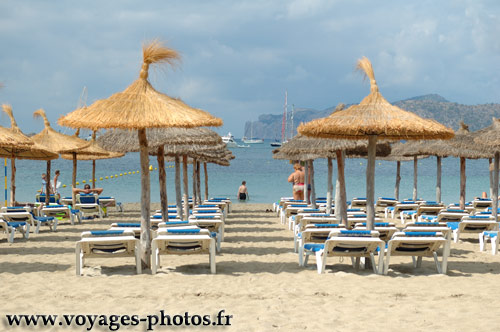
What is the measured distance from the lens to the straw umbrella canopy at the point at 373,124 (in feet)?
22.4

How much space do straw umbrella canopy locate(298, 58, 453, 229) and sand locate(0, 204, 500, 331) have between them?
1346mm

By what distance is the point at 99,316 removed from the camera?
15.4 feet

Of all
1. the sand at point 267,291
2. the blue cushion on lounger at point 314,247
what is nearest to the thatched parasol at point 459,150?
the sand at point 267,291

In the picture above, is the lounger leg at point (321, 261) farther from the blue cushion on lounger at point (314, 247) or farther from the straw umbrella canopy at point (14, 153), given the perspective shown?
the straw umbrella canopy at point (14, 153)

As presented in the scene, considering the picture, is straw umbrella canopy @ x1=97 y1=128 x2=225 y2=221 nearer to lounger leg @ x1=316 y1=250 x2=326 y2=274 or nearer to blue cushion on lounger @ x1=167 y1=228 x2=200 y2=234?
blue cushion on lounger @ x1=167 y1=228 x2=200 y2=234

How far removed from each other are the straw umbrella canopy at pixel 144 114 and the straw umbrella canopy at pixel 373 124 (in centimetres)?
146

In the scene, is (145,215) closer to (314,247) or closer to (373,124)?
(314,247)

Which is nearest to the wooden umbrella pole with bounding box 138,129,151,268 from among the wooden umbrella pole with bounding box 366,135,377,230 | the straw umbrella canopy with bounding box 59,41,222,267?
the straw umbrella canopy with bounding box 59,41,222,267

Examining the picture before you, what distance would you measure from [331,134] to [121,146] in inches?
152

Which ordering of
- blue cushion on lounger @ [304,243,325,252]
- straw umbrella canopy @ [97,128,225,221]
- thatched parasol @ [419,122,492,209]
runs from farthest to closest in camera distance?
thatched parasol @ [419,122,492,209]
straw umbrella canopy @ [97,128,225,221]
blue cushion on lounger @ [304,243,325,252]

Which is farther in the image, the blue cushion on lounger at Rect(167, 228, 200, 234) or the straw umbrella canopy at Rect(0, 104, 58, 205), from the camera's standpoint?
the straw umbrella canopy at Rect(0, 104, 58, 205)

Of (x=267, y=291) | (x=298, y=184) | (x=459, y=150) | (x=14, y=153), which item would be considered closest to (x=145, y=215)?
(x=267, y=291)

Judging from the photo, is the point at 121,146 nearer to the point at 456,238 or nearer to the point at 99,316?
the point at 99,316

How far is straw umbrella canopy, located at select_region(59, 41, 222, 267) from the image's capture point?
6.55 metres
